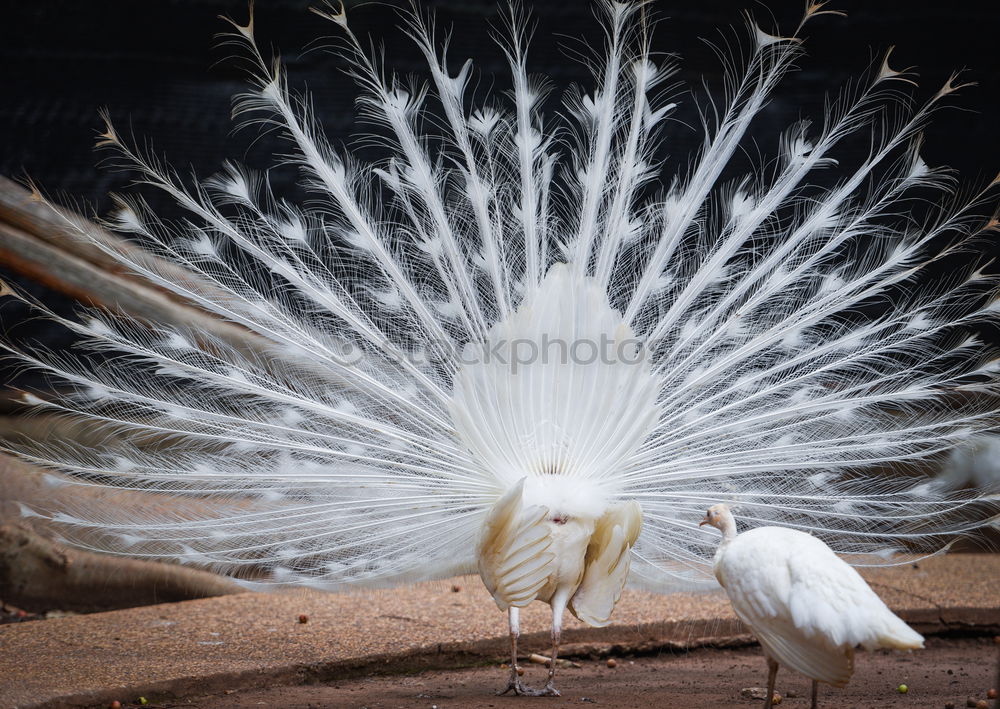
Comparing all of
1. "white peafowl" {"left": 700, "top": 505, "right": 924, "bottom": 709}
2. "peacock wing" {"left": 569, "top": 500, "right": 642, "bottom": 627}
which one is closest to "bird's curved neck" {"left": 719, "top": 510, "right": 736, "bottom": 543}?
"white peafowl" {"left": 700, "top": 505, "right": 924, "bottom": 709}

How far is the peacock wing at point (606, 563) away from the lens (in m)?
2.90

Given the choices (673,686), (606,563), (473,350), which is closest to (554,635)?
(606,563)

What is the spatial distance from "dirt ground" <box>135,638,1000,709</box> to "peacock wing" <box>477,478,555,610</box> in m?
0.36

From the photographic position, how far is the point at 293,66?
18.0ft

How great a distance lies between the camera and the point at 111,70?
5.23m

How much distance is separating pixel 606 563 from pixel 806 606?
76 cm

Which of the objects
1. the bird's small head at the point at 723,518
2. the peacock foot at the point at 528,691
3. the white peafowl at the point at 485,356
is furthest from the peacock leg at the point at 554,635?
the bird's small head at the point at 723,518

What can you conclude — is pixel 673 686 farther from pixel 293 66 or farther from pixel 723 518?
pixel 293 66

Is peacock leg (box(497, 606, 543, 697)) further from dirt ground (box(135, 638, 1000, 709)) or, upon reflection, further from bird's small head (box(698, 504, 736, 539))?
bird's small head (box(698, 504, 736, 539))

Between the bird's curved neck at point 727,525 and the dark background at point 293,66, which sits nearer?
the bird's curved neck at point 727,525

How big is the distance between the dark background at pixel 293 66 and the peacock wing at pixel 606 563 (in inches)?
122

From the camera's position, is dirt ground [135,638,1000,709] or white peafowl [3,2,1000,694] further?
white peafowl [3,2,1000,694]

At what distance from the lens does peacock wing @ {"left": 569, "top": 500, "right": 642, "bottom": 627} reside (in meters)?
2.90

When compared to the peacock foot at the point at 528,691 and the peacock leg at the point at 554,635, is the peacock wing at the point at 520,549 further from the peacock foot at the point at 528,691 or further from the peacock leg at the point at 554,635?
the peacock foot at the point at 528,691
